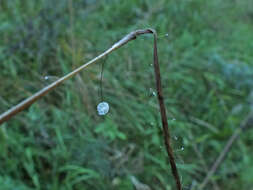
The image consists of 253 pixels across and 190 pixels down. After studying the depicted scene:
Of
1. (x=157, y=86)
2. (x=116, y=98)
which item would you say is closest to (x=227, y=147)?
(x=116, y=98)

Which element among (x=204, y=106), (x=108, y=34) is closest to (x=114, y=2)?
(x=108, y=34)

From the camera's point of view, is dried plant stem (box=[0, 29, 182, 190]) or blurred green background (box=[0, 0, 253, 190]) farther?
blurred green background (box=[0, 0, 253, 190])

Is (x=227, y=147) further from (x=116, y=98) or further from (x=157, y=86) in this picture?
(x=157, y=86)

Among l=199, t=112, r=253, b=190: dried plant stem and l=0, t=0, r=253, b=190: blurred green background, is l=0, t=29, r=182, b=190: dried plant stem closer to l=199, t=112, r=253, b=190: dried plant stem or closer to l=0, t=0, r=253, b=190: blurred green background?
l=0, t=0, r=253, b=190: blurred green background

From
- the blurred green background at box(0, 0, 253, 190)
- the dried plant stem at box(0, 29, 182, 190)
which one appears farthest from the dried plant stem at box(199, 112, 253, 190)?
the dried plant stem at box(0, 29, 182, 190)

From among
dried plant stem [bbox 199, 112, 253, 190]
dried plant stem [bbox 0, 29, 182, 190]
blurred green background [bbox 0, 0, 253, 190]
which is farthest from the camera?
dried plant stem [bbox 199, 112, 253, 190]
